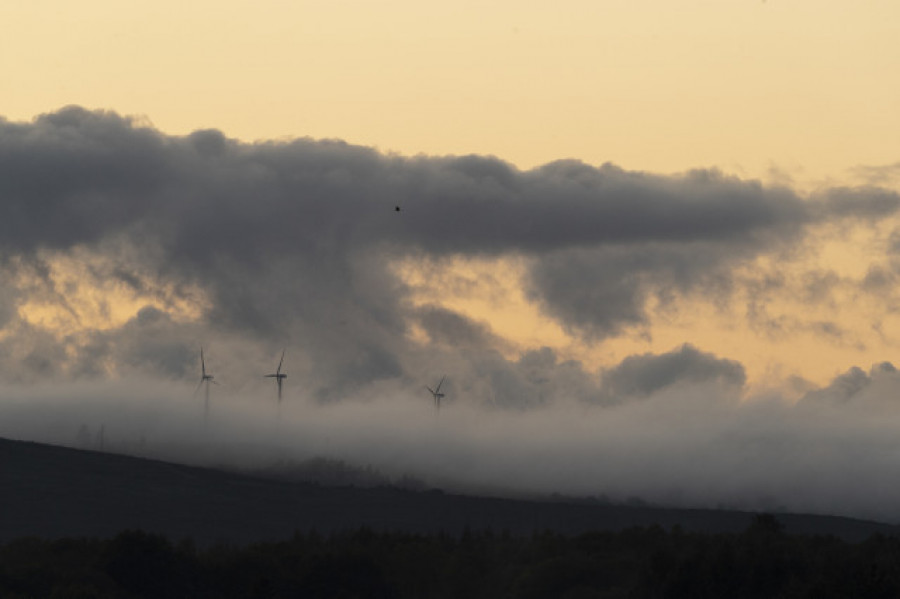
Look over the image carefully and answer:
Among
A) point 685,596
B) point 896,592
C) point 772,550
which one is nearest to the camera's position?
point 896,592

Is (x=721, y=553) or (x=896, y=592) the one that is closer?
(x=896, y=592)

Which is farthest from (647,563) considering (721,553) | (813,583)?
(813,583)

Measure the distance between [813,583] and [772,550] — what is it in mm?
31380

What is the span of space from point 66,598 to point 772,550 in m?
83.6

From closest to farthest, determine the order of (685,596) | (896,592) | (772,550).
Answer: (896,592) < (685,596) < (772,550)

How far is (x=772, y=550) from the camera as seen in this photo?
189 meters

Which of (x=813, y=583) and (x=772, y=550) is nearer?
(x=813, y=583)

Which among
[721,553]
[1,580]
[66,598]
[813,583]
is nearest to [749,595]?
[721,553]

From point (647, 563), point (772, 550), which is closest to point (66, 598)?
point (647, 563)

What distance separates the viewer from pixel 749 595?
18050cm

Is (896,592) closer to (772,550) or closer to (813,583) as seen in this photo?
(813,583)

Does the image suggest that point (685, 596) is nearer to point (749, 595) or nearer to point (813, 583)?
point (749, 595)

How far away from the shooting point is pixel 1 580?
19888 cm

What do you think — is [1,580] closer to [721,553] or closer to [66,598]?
[66,598]
